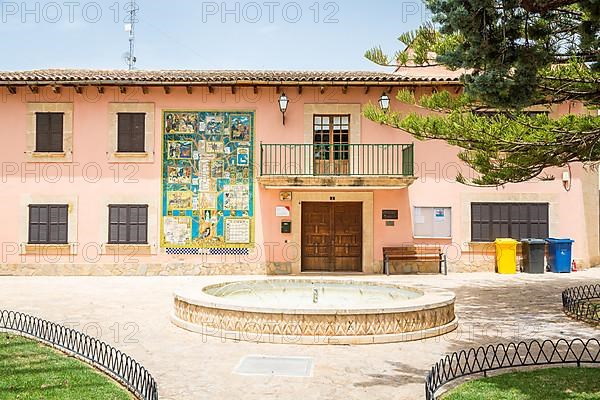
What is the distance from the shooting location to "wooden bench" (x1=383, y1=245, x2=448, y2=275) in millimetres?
17812

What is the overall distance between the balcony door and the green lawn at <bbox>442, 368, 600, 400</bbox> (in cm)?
1182

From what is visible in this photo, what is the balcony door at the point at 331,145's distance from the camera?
18.2 meters

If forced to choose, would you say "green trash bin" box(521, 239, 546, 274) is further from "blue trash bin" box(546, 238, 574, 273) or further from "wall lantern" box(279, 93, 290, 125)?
"wall lantern" box(279, 93, 290, 125)

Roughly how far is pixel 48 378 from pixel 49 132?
1352cm

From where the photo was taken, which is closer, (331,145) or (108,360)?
(108,360)

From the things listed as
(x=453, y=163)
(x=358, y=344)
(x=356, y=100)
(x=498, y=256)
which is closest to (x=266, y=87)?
(x=356, y=100)

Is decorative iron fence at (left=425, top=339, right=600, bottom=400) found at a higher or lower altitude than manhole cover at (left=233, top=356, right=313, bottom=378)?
higher

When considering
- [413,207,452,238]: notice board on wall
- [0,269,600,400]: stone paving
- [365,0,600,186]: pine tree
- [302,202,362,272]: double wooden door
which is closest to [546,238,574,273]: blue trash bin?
[0,269,600,400]: stone paving

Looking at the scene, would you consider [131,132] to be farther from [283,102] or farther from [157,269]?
[283,102]

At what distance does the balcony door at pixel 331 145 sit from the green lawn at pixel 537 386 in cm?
1182

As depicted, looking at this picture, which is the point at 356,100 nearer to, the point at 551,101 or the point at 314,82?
the point at 314,82

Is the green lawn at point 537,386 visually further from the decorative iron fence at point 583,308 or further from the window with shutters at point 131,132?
the window with shutters at point 131,132

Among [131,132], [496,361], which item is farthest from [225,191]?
[496,361]

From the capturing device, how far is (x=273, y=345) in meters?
8.43
